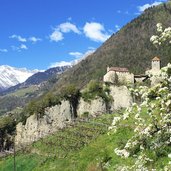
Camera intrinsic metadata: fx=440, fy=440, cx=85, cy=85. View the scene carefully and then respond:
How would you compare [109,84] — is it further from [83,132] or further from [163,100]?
[163,100]

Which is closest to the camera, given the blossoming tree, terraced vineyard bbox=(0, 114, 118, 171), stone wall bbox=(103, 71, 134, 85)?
the blossoming tree

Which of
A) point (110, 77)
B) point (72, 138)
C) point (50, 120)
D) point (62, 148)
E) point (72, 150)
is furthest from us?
point (110, 77)

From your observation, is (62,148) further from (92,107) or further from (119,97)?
(119,97)

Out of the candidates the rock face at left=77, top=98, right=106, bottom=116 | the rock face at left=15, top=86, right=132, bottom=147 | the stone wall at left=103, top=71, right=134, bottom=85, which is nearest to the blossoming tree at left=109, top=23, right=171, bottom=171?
the rock face at left=77, top=98, right=106, bottom=116

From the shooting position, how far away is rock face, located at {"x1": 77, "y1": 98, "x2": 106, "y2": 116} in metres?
77.0

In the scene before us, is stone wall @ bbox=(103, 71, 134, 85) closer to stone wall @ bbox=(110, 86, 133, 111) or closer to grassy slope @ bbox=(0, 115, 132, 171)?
stone wall @ bbox=(110, 86, 133, 111)

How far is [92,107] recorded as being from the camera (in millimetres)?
77688

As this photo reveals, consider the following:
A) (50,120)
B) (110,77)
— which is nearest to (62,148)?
(50,120)

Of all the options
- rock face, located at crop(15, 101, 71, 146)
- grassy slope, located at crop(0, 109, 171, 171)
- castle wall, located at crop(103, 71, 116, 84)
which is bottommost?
grassy slope, located at crop(0, 109, 171, 171)

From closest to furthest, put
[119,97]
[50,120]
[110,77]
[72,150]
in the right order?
1. [72,150]
2. [119,97]
3. [50,120]
4. [110,77]

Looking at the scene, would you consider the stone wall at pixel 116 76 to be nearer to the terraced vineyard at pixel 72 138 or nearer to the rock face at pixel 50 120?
the rock face at pixel 50 120

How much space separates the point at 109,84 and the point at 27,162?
92.1ft

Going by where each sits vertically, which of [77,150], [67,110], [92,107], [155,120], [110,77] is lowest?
[77,150]

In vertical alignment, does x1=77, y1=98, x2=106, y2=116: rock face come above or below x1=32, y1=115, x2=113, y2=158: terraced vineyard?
above
